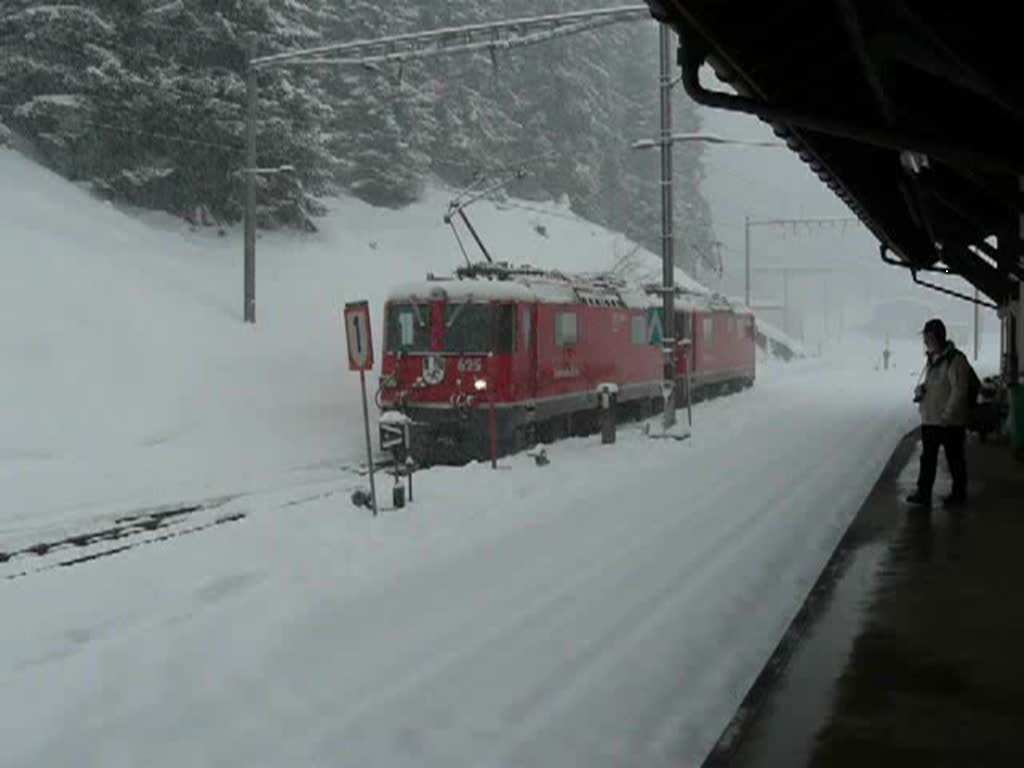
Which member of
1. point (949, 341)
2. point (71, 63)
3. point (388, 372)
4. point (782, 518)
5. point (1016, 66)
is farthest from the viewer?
point (71, 63)

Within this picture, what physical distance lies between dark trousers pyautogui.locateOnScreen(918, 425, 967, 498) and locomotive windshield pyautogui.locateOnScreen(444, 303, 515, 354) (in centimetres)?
855

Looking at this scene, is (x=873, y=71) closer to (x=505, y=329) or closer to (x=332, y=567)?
(x=332, y=567)

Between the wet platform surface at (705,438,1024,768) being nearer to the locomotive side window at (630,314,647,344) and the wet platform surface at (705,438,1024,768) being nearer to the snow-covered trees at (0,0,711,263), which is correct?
the snow-covered trees at (0,0,711,263)

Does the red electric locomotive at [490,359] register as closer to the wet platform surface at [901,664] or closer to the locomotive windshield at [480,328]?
the locomotive windshield at [480,328]

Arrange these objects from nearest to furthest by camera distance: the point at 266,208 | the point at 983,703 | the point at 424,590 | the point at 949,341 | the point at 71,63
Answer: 1. the point at 983,703
2. the point at 424,590
3. the point at 949,341
4. the point at 71,63
5. the point at 266,208

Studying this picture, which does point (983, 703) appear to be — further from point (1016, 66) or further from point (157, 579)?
point (157, 579)

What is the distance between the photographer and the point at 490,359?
17.5m

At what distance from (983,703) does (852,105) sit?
4.62 metres

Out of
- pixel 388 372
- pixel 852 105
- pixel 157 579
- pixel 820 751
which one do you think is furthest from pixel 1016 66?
pixel 388 372

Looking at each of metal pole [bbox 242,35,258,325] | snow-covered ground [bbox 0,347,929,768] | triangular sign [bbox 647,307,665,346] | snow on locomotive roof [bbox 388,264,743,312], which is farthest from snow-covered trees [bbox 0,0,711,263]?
snow-covered ground [bbox 0,347,929,768]

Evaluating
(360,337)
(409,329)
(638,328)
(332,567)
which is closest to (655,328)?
(409,329)

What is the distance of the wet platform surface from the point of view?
4.41 m

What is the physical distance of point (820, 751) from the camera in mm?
4359

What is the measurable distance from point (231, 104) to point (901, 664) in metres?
27.5
